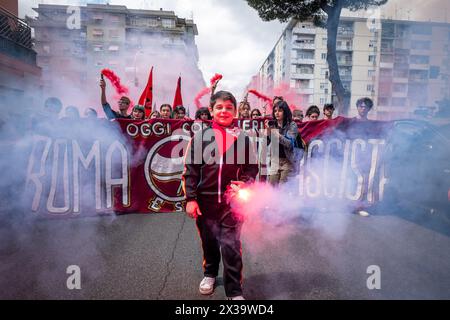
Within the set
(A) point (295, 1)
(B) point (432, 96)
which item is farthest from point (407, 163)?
(A) point (295, 1)

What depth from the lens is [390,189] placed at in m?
4.45

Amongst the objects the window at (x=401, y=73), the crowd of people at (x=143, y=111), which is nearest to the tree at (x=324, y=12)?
the window at (x=401, y=73)

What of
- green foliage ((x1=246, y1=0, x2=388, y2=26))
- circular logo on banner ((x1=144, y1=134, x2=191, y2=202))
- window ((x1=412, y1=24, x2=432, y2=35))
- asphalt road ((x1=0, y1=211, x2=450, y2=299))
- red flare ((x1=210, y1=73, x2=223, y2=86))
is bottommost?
asphalt road ((x1=0, y1=211, x2=450, y2=299))

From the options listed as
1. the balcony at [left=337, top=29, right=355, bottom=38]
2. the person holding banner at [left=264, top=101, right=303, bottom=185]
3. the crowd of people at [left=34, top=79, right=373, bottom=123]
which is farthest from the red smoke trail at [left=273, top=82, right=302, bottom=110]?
the balcony at [left=337, top=29, right=355, bottom=38]

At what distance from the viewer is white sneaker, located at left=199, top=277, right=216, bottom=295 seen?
223cm

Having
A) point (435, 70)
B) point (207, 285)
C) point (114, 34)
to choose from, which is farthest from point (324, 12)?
point (114, 34)

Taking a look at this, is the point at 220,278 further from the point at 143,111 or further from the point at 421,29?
the point at 421,29

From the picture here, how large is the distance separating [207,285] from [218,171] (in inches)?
37.1

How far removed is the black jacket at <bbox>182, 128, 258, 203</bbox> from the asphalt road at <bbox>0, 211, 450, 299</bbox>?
0.84 meters

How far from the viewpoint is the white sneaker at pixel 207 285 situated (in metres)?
2.23

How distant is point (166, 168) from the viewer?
15.0 feet

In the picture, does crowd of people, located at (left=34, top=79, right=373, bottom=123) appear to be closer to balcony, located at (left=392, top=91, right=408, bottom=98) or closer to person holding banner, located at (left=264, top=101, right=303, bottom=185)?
person holding banner, located at (left=264, top=101, right=303, bottom=185)

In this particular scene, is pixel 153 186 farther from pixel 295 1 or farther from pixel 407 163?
pixel 295 1

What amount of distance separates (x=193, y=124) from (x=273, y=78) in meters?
62.5
